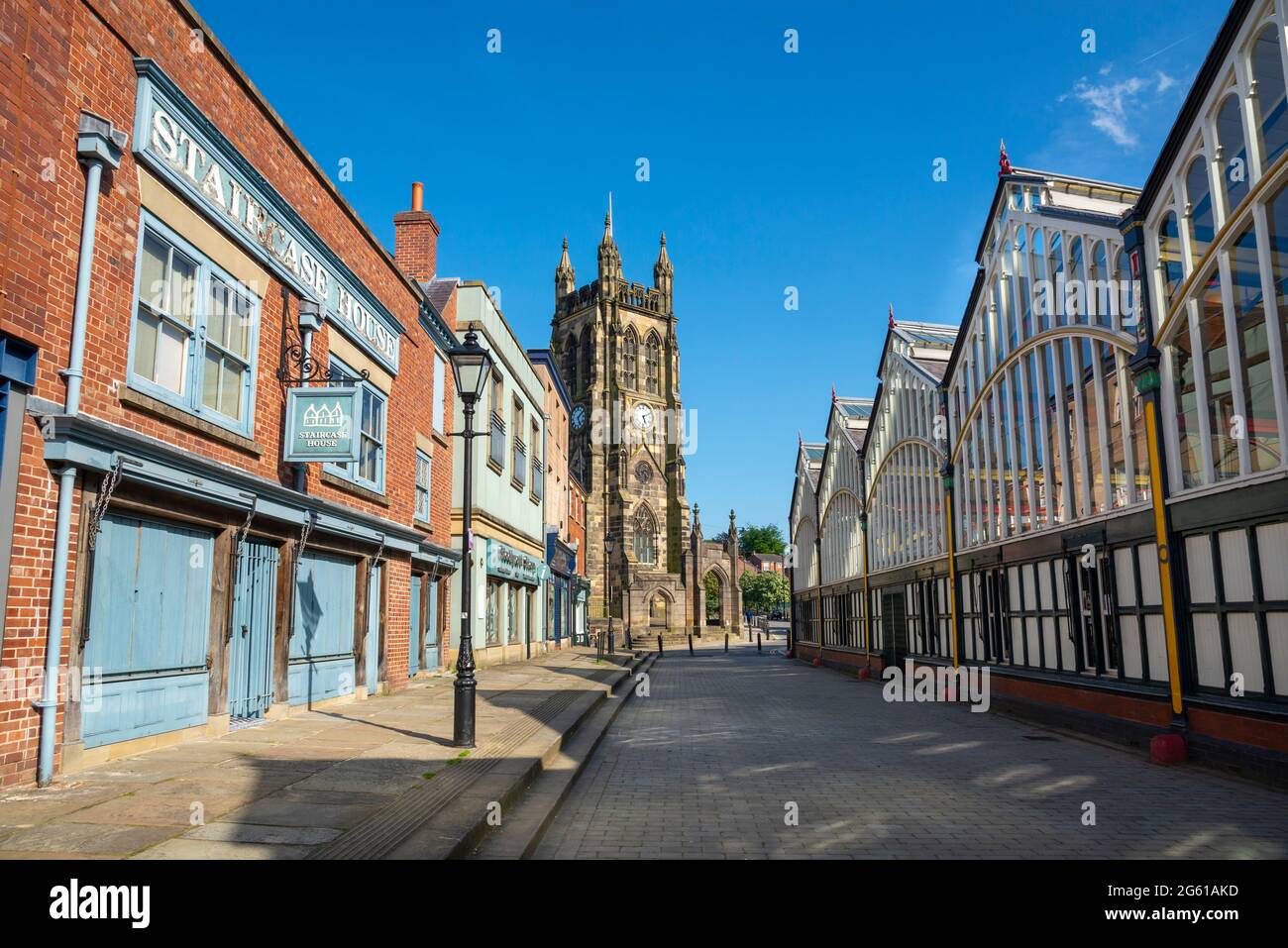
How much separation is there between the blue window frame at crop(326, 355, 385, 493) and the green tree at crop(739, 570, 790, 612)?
108857 mm

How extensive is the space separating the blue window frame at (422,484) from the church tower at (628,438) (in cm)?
4865

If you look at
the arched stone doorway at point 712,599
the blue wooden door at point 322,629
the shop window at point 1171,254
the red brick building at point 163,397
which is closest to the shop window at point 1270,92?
the shop window at point 1171,254

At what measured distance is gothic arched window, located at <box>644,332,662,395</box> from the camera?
3027 inches

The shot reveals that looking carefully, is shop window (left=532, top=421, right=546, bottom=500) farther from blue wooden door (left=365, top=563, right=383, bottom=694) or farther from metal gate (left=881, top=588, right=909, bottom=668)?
blue wooden door (left=365, top=563, right=383, bottom=694)

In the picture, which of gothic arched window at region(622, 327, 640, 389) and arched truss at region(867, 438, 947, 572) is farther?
gothic arched window at region(622, 327, 640, 389)

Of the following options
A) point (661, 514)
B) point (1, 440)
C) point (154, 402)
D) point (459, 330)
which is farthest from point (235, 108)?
point (661, 514)

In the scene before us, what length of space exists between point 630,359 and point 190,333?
222 feet

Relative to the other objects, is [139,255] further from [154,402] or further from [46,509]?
[46,509]

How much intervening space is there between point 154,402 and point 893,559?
19.8 metres

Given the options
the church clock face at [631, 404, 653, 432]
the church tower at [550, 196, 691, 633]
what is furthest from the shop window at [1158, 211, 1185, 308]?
the church clock face at [631, 404, 653, 432]

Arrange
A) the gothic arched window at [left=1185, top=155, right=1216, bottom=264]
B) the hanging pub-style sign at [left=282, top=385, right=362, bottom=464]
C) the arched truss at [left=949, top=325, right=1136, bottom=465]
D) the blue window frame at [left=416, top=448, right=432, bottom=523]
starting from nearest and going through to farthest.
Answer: the gothic arched window at [left=1185, top=155, right=1216, bottom=264]
the hanging pub-style sign at [left=282, top=385, right=362, bottom=464]
the arched truss at [left=949, top=325, right=1136, bottom=465]
the blue window frame at [left=416, top=448, right=432, bottom=523]

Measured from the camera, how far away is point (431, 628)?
63.5 ft

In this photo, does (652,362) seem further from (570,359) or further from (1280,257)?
(1280,257)

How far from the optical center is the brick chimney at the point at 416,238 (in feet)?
65.8
